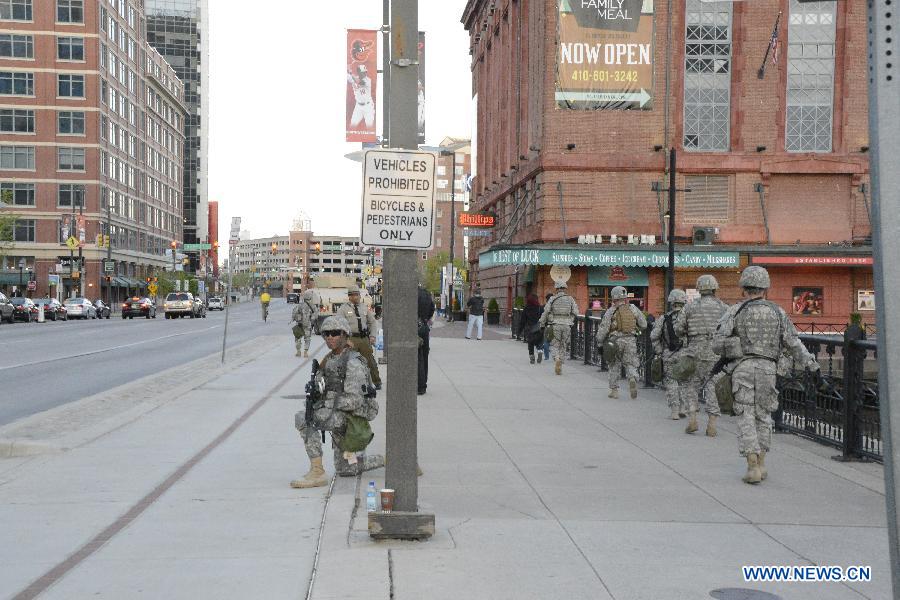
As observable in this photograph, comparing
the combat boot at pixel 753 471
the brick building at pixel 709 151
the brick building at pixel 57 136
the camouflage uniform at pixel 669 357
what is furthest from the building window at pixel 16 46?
the combat boot at pixel 753 471

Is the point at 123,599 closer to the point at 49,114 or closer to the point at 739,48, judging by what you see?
the point at 739,48

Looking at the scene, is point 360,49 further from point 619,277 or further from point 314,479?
point 619,277

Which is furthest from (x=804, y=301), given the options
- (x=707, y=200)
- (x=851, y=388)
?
(x=851, y=388)

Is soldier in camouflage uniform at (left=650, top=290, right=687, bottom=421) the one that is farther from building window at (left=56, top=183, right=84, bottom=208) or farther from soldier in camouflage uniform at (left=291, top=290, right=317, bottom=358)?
building window at (left=56, top=183, right=84, bottom=208)

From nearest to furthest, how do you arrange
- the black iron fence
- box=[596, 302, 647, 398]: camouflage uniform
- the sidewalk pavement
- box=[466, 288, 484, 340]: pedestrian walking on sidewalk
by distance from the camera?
the sidewalk pavement < the black iron fence < box=[596, 302, 647, 398]: camouflage uniform < box=[466, 288, 484, 340]: pedestrian walking on sidewalk

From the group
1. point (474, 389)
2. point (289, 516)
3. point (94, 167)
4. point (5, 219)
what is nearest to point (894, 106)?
point (289, 516)

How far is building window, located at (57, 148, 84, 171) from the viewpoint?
3105 inches

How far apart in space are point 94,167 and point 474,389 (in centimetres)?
7213

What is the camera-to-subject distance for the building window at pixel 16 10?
77.4 m

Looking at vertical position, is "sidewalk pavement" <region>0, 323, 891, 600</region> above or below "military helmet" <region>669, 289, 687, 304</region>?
below

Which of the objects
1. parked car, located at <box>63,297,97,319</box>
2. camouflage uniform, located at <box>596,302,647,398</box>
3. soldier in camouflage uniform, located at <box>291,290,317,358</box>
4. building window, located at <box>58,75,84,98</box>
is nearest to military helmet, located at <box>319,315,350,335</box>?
camouflage uniform, located at <box>596,302,647,398</box>

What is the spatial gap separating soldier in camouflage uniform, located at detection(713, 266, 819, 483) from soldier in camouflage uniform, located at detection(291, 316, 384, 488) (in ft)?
10.8

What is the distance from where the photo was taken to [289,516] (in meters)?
6.68

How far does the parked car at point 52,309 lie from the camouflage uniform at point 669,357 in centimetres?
4906
